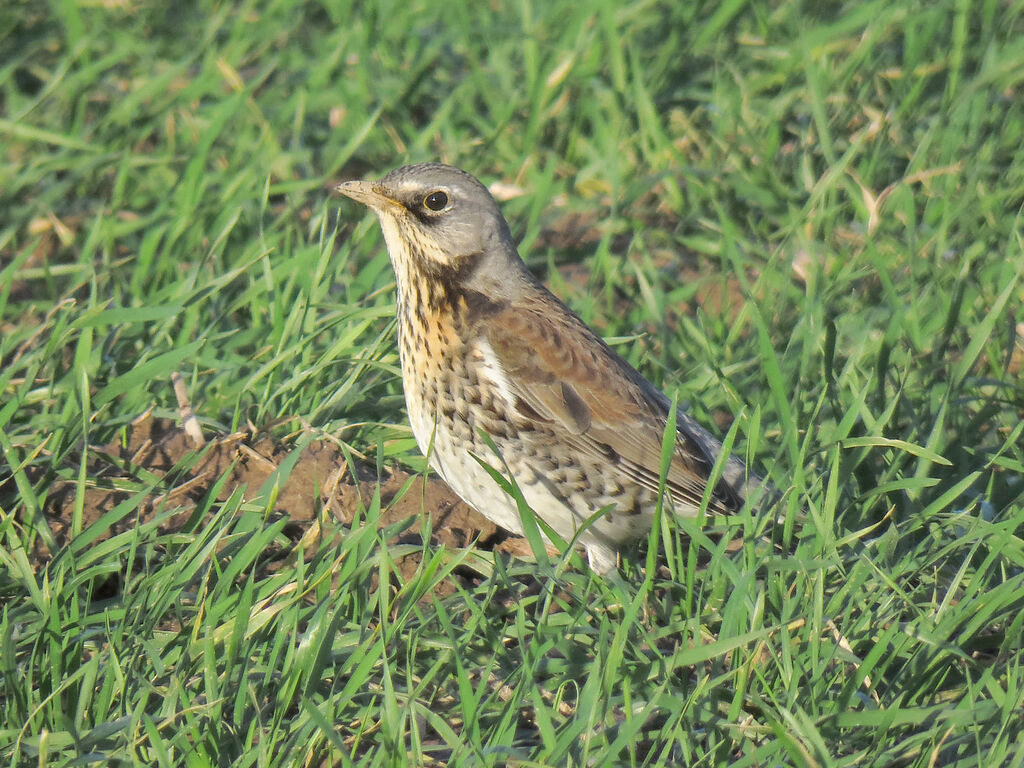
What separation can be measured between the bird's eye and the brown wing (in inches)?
19.2

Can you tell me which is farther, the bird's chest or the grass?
the bird's chest

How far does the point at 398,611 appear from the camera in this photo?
4.08 m

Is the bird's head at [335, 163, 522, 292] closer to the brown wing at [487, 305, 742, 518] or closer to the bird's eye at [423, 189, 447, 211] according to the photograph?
the bird's eye at [423, 189, 447, 211]

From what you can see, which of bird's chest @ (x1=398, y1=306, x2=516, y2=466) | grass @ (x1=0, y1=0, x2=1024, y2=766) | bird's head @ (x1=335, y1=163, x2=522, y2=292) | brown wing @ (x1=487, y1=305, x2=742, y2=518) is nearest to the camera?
grass @ (x1=0, y1=0, x2=1024, y2=766)

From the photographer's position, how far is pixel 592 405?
4855 millimetres

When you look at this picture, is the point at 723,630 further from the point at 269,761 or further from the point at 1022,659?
the point at 269,761

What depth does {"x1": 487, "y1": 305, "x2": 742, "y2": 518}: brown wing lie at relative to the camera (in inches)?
189

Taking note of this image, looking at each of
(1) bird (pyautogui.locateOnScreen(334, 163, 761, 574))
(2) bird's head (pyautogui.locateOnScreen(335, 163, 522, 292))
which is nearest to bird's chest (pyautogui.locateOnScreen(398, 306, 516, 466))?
(1) bird (pyautogui.locateOnScreen(334, 163, 761, 574))

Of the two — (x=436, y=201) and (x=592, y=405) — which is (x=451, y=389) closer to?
(x=592, y=405)

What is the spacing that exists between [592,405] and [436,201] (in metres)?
0.97

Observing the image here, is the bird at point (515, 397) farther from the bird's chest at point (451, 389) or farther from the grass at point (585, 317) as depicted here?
the grass at point (585, 317)

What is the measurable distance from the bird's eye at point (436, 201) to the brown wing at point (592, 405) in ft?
1.60

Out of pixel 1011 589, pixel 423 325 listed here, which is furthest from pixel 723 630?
pixel 423 325

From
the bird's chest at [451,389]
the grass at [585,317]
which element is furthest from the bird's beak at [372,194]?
the bird's chest at [451,389]
